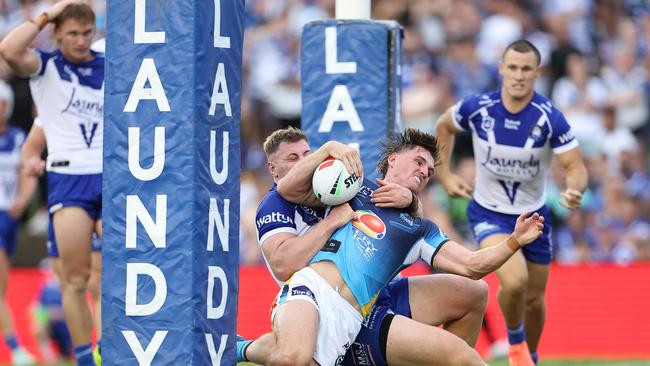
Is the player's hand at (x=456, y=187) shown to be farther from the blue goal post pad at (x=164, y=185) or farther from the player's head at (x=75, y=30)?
the blue goal post pad at (x=164, y=185)

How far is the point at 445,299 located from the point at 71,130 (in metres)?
3.49

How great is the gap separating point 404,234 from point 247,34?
11.6 metres

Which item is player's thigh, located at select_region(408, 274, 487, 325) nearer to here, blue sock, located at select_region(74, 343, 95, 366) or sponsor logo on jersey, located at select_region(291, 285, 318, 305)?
sponsor logo on jersey, located at select_region(291, 285, 318, 305)

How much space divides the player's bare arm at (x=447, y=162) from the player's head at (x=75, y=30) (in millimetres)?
2843

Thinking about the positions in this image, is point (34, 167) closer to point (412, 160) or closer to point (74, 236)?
point (74, 236)

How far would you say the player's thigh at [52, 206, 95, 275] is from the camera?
9.02 meters

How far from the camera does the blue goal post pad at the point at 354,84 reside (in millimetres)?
9867

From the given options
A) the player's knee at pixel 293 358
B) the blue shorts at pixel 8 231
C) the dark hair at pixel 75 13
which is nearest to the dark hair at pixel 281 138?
the player's knee at pixel 293 358

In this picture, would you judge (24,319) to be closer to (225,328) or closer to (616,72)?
(225,328)

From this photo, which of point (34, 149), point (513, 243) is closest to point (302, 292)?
point (513, 243)

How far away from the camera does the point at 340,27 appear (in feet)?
32.5

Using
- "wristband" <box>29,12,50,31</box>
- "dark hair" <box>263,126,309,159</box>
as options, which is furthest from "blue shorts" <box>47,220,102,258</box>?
"dark hair" <box>263,126,309,159</box>

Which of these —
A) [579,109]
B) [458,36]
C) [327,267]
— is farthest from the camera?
[458,36]

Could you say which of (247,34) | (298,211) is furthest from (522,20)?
(298,211)
